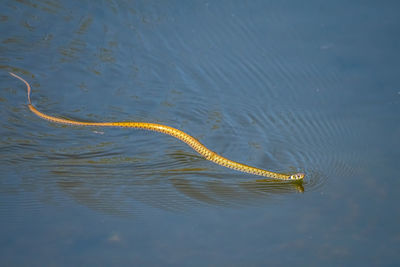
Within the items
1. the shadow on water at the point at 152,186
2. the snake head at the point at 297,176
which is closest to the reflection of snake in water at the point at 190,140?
the snake head at the point at 297,176

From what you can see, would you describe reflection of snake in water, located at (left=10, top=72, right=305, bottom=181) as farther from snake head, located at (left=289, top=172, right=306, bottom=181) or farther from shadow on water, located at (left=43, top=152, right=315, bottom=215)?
shadow on water, located at (left=43, top=152, right=315, bottom=215)

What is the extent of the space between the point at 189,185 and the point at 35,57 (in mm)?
4792

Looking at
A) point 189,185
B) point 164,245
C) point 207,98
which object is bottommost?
point 164,245

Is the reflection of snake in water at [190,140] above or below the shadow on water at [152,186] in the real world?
above

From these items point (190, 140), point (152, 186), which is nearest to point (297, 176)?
point (190, 140)

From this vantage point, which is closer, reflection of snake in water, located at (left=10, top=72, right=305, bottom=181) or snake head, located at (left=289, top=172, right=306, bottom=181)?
snake head, located at (left=289, top=172, right=306, bottom=181)

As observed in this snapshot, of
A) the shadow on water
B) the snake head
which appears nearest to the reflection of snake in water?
the snake head

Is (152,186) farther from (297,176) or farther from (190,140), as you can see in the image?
(297,176)

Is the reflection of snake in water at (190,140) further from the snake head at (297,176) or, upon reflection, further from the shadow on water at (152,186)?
the shadow on water at (152,186)

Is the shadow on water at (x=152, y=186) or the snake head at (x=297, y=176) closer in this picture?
the shadow on water at (x=152, y=186)

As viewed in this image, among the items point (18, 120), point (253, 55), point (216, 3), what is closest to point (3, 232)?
point (18, 120)

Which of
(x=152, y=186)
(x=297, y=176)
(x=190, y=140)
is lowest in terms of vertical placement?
(x=152, y=186)

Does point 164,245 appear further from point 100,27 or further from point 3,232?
point 100,27

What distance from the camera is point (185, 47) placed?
988 cm
